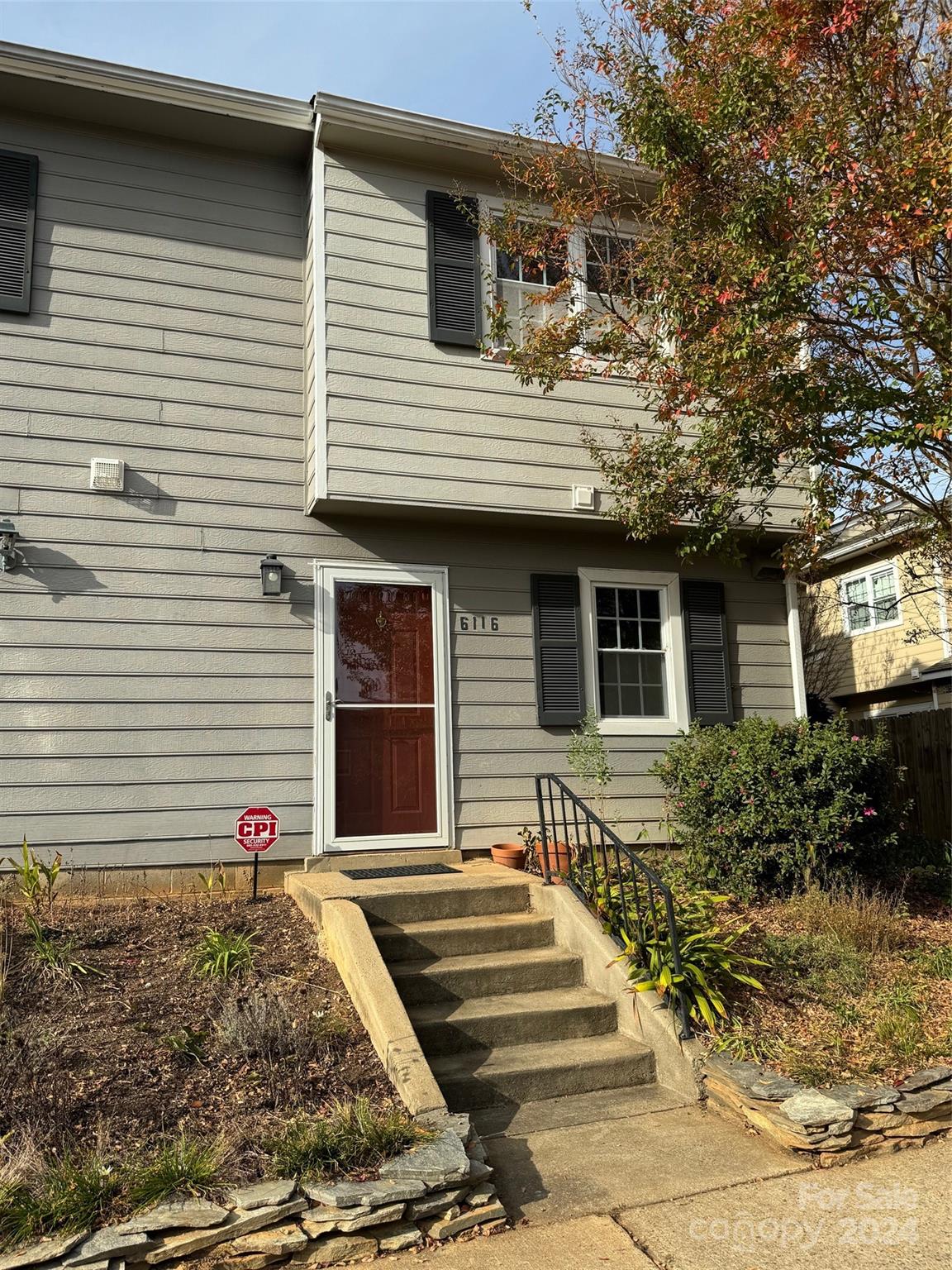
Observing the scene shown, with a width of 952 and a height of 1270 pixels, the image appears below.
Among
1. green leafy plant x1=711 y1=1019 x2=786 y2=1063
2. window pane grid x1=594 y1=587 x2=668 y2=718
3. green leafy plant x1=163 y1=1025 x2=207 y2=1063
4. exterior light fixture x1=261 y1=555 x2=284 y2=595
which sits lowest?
green leafy plant x1=711 y1=1019 x2=786 y2=1063

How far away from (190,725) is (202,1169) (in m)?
3.64

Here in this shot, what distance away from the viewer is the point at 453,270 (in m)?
7.21

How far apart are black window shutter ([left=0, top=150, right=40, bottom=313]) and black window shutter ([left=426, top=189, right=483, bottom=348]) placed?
284 cm

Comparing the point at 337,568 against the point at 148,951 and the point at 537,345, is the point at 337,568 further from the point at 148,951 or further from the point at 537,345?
the point at 148,951

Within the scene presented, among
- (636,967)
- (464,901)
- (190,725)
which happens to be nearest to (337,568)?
(190,725)

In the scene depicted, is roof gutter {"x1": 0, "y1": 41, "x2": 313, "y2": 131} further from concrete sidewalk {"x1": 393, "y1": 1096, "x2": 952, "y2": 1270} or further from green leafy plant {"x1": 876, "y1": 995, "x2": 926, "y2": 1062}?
green leafy plant {"x1": 876, "y1": 995, "x2": 926, "y2": 1062}

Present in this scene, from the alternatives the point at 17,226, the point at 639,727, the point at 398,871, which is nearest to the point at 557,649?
the point at 639,727

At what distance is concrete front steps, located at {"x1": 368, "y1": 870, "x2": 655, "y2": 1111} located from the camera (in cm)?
426

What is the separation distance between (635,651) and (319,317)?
3608 mm

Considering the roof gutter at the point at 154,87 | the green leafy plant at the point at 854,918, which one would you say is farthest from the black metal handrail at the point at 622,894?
the roof gutter at the point at 154,87

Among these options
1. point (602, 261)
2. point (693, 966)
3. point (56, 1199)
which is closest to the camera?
point (56, 1199)

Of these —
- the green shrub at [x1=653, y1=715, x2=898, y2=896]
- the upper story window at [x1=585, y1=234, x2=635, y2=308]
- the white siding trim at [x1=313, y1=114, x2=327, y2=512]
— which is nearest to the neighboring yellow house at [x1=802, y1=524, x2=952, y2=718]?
the upper story window at [x1=585, y1=234, x2=635, y2=308]

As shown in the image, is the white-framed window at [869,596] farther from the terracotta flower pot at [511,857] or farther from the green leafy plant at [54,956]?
the green leafy plant at [54,956]

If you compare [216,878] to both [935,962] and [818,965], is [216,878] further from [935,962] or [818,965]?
[935,962]
